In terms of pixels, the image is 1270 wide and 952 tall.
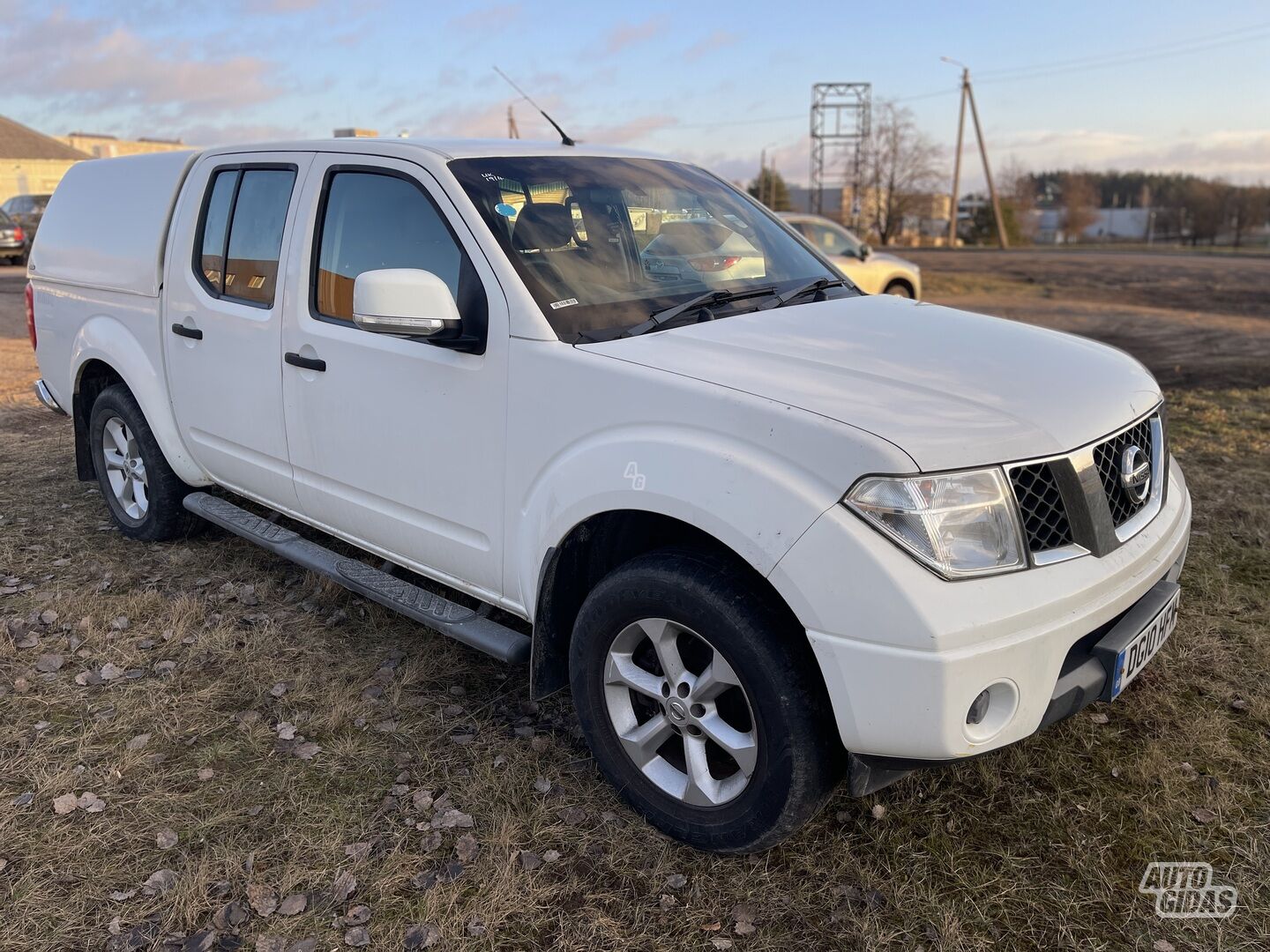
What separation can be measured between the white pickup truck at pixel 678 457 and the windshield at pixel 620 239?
0.6 inches

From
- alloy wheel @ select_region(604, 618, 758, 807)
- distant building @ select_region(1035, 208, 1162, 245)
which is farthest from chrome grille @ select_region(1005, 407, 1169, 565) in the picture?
distant building @ select_region(1035, 208, 1162, 245)

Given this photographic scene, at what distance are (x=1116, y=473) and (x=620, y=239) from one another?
175 cm

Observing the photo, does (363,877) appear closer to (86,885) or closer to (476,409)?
(86,885)

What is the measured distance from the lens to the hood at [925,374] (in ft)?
7.57

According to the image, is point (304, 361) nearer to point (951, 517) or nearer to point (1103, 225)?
point (951, 517)

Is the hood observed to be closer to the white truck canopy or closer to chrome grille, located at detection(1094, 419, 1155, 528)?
chrome grille, located at detection(1094, 419, 1155, 528)

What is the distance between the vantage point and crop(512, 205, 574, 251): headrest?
3.08 m

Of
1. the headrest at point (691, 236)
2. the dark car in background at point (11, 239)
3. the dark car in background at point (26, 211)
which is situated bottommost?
the headrest at point (691, 236)

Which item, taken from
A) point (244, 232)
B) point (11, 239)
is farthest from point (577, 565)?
point (11, 239)

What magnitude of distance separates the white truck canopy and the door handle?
1.22m

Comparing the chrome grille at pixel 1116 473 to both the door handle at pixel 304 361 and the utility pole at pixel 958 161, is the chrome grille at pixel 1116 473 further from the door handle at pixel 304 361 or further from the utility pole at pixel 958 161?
the utility pole at pixel 958 161

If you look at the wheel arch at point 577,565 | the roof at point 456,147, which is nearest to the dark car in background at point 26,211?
the roof at point 456,147

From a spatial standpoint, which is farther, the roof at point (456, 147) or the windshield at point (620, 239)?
the roof at point (456, 147)

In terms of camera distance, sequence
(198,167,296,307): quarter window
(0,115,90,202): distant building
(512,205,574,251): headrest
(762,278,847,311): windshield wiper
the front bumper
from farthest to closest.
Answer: (0,115,90,202): distant building
(198,167,296,307): quarter window
(762,278,847,311): windshield wiper
(512,205,574,251): headrest
the front bumper
